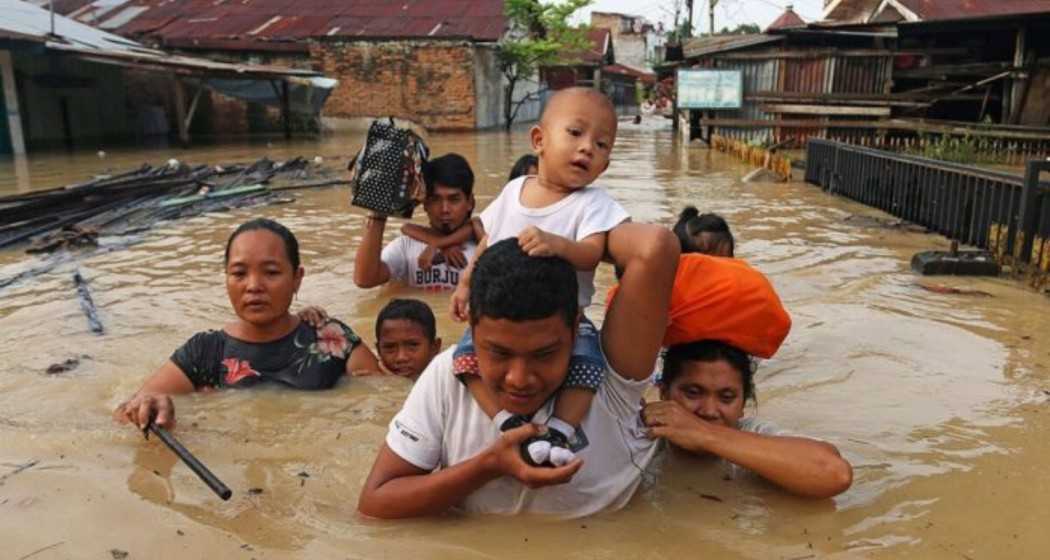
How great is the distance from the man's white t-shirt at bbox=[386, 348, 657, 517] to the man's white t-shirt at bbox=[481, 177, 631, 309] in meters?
0.34

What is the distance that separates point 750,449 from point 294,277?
2.04 m

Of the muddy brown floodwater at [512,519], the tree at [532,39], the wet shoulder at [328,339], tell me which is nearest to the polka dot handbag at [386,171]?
the muddy brown floodwater at [512,519]

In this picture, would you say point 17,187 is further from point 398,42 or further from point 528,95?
point 528,95

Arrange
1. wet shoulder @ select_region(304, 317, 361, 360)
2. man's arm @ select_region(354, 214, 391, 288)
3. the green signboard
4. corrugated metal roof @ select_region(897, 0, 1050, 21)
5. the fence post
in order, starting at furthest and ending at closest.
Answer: the green signboard → corrugated metal roof @ select_region(897, 0, 1050, 21) → the fence post → man's arm @ select_region(354, 214, 391, 288) → wet shoulder @ select_region(304, 317, 361, 360)

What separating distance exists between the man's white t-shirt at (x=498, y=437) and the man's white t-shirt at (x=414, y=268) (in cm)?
328

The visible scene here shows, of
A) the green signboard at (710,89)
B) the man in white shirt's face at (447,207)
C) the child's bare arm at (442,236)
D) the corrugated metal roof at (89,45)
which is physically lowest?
the child's bare arm at (442,236)

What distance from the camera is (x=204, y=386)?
359 centimetres

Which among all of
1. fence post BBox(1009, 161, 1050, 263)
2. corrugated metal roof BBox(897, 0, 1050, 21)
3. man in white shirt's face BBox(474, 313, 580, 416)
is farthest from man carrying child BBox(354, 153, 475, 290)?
corrugated metal roof BBox(897, 0, 1050, 21)

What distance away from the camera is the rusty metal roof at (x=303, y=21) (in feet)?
87.0

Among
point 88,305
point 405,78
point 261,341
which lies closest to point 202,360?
point 261,341

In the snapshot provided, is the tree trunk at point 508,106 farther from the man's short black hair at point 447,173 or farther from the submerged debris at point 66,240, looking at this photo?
the man's short black hair at point 447,173

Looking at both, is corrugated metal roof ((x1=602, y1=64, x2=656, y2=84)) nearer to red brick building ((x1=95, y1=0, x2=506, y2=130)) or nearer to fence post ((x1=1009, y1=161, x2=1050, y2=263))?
red brick building ((x1=95, y1=0, x2=506, y2=130))

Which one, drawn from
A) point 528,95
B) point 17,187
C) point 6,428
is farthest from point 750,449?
point 528,95

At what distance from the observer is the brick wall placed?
85.5 ft
